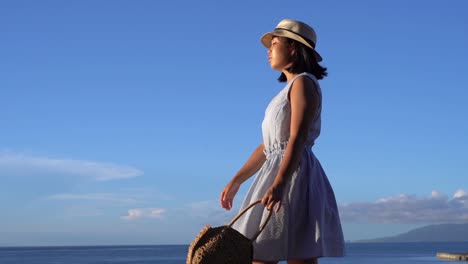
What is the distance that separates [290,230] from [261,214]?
15cm

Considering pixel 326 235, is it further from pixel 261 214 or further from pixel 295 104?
pixel 295 104

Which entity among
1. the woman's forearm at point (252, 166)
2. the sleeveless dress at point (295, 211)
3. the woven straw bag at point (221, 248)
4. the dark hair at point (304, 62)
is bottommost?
the woven straw bag at point (221, 248)

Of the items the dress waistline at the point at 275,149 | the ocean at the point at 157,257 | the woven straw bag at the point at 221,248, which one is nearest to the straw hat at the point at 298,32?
the dress waistline at the point at 275,149

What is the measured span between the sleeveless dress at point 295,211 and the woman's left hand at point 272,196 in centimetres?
11

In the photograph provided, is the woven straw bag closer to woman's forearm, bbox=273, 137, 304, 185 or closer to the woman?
the woman

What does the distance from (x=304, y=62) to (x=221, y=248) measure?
1.02 meters

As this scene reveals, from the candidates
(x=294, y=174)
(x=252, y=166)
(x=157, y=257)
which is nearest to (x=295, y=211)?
(x=294, y=174)

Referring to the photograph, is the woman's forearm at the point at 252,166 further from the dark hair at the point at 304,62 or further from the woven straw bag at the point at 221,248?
the woven straw bag at the point at 221,248

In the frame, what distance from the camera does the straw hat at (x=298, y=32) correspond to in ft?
11.8

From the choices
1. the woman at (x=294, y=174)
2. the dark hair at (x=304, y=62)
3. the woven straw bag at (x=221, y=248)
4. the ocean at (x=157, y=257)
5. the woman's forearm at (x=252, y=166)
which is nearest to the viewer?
the woven straw bag at (x=221, y=248)

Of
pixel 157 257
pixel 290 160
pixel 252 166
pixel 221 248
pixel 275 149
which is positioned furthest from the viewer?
pixel 157 257

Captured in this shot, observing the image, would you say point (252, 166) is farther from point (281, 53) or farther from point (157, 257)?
point (157, 257)

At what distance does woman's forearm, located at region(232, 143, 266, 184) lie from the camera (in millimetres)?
3809

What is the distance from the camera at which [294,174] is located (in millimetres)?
3410
